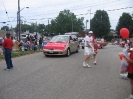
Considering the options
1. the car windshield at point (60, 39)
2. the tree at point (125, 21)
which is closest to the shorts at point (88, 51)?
the car windshield at point (60, 39)

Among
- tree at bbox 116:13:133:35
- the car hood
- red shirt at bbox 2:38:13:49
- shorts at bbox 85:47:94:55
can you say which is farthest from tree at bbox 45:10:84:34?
red shirt at bbox 2:38:13:49

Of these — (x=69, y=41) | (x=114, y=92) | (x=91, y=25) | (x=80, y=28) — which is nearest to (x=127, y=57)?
(x=114, y=92)

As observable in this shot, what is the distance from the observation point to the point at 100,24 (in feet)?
240

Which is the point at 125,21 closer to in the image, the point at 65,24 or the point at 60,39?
the point at 65,24

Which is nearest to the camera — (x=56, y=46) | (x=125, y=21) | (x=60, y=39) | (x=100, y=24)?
(x=56, y=46)

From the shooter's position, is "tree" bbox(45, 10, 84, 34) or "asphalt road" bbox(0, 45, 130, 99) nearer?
"asphalt road" bbox(0, 45, 130, 99)

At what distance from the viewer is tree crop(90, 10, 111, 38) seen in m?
73.5

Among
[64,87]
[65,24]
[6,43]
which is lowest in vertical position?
[64,87]

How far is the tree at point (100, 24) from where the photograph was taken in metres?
73.5

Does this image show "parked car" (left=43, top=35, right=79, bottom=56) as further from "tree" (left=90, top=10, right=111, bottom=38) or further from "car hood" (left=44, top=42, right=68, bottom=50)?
"tree" (left=90, top=10, right=111, bottom=38)

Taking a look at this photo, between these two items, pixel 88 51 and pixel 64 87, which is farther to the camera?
pixel 88 51

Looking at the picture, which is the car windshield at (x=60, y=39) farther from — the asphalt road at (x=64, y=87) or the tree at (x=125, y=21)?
the tree at (x=125, y=21)

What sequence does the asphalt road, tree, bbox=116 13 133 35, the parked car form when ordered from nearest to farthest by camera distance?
1. the asphalt road
2. the parked car
3. tree, bbox=116 13 133 35

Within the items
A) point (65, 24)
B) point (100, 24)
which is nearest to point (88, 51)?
point (100, 24)
